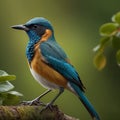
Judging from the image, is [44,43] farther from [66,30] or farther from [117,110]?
[66,30]

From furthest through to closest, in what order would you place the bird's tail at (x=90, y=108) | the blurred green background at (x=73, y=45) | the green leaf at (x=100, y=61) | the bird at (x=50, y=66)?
the blurred green background at (x=73, y=45)
the bird at (x=50, y=66)
the bird's tail at (x=90, y=108)
the green leaf at (x=100, y=61)

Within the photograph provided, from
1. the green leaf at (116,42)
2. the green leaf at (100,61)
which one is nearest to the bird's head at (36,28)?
the green leaf at (100,61)

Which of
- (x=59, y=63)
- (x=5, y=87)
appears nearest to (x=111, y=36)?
(x=5, y=87)

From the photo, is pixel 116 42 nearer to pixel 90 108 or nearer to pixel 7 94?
pixel 7 94

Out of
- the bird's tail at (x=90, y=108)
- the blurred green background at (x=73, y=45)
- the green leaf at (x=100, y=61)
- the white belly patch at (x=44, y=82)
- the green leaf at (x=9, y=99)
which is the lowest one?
the blurred green background at (x=73, y=45)

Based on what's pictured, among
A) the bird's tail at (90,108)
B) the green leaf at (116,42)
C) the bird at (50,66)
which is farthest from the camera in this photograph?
the bird at (50,66)

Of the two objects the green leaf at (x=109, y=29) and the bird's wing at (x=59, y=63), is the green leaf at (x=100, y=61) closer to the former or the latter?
the green leaf at (x=109, y=29)

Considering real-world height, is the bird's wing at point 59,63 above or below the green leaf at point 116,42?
below
